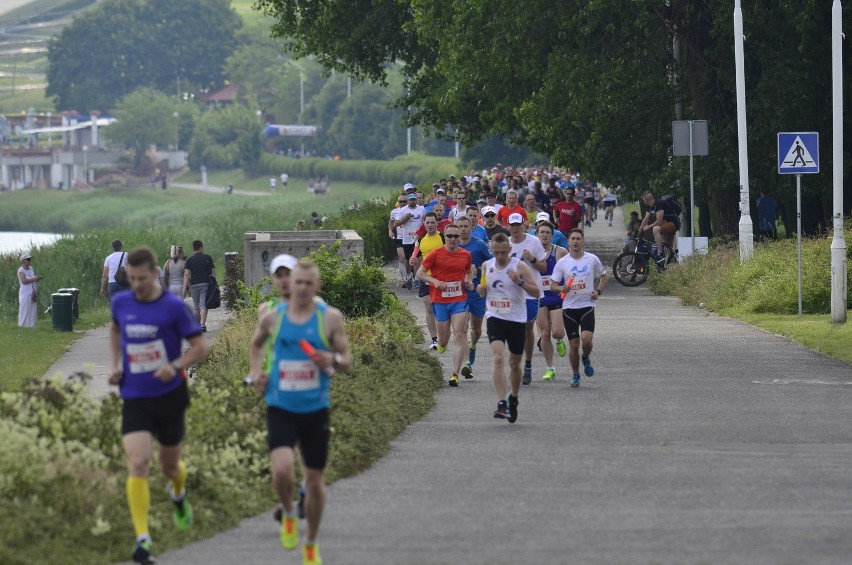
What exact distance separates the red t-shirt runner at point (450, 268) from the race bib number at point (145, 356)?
881 centimetres

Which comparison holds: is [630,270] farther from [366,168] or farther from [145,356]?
[366,168]

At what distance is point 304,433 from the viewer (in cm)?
982

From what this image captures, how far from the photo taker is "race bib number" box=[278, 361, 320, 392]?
9.75 m

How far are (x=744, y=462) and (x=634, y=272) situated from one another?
20801 millimetres

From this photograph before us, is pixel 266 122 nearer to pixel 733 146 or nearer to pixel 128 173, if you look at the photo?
pixel 128 173

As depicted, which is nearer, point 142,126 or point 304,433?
point 304,433

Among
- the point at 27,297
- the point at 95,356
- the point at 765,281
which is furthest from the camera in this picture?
the point at 27,297

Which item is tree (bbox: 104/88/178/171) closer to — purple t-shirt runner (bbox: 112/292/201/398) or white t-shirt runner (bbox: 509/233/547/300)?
white t-shirt runner (bbox: 509/233/547/300)

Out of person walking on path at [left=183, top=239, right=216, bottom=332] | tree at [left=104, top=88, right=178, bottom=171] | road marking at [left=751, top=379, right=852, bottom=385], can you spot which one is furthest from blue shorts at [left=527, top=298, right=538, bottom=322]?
tree at [left=104, top=88, right=178, bottom=171]

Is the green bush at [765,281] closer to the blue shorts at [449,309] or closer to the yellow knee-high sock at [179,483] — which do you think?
the blue shorts at [449,309]

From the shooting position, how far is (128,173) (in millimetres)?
178250

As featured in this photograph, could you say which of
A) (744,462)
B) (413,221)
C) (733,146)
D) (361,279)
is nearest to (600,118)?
(733,146)

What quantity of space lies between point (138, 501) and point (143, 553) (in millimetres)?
333

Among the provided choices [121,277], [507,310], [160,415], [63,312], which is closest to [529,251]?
[507,310]
